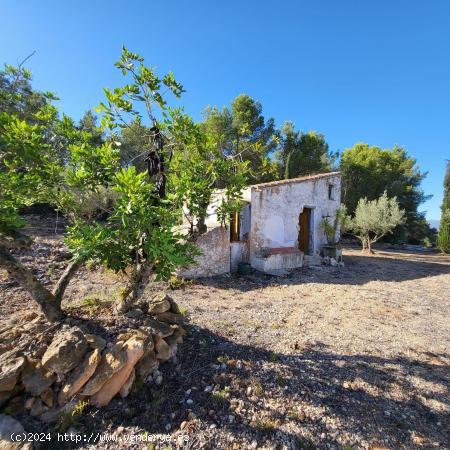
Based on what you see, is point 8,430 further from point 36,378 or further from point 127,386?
point 127,386

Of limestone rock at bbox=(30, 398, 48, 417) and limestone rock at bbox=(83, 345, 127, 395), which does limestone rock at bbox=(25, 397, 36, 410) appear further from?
limestone rock at bbox=(83, 345, 127, 395)

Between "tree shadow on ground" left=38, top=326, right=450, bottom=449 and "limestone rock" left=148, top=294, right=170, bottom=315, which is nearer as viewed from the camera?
"tree shadow on ground" left=38, top=326, right=450, bottom=449

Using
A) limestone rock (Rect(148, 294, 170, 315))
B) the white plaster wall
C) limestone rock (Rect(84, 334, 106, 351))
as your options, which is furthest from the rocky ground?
the white plaster wall

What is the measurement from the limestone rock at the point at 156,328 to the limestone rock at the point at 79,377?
801 mm

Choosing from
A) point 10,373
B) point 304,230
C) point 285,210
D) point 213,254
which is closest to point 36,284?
point 10,373

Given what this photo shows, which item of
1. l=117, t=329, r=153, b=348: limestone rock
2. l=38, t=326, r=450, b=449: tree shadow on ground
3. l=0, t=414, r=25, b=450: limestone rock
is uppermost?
l=117, t=329, r=153, b=348: limestone rock

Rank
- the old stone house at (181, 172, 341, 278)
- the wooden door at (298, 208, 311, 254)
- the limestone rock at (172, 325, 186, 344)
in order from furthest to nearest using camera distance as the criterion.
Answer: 1. the wooden door at (298, 208, 311, 254)
2. the old stone house at (181, 172, 341, 278)
3. the limestone rock at (172, 325, 186, 344)

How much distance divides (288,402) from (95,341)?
8.23ft

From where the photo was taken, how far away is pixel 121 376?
120 inches

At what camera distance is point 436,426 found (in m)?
2.96

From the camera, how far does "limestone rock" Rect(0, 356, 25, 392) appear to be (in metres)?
2.67

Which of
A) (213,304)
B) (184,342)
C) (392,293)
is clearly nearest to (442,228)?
(392,293)

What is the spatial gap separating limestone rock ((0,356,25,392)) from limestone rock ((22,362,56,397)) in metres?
0.08

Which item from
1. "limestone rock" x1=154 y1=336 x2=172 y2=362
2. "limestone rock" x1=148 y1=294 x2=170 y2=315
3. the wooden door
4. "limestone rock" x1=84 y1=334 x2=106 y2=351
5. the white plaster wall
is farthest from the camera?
the wooden door
